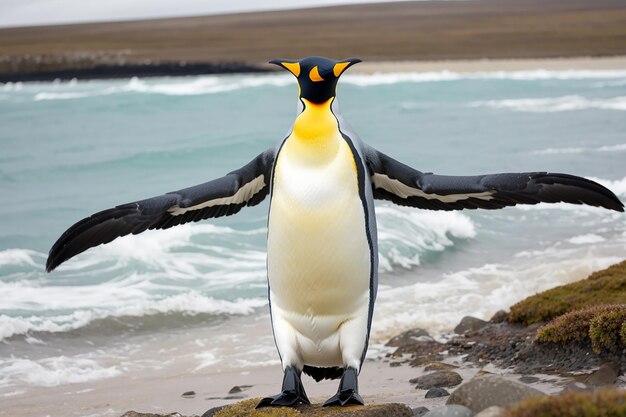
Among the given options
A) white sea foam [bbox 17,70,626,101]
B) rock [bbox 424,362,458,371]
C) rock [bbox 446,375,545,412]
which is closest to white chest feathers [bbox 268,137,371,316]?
rock [bbox 446,375,545,412]

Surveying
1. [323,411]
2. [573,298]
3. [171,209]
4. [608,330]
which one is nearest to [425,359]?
[573,298]

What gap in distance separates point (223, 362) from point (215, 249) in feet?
14.5

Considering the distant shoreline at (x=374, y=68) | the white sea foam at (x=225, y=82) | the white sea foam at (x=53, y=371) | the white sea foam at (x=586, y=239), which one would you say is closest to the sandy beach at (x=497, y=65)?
the distant shoreline at (x=374, y=68)

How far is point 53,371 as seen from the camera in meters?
7.22

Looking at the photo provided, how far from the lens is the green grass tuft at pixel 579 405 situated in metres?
2.58

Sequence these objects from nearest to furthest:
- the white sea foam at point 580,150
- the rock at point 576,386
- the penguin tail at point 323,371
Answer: the penguin tail at point 323,371 → the rock at point 576,386 → the white sea foam at point 580,150

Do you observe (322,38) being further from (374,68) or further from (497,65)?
(497,65)

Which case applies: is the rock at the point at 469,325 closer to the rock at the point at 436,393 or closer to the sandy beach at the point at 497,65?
the rock at the point at 436,393

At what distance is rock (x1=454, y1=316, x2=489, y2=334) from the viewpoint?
6875 millimetres

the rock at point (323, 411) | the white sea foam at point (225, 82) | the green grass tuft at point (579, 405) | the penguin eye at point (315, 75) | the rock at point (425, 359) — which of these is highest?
the white sea foam at point (225, 82)

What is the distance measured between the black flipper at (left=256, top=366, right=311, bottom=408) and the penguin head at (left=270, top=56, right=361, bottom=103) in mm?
1151

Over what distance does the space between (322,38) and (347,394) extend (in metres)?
66.9

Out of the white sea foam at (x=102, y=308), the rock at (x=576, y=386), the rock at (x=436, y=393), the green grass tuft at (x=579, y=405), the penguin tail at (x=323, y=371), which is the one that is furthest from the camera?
the white sea foam at (x=102, y=308)

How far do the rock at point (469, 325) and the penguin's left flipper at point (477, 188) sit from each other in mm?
2606
